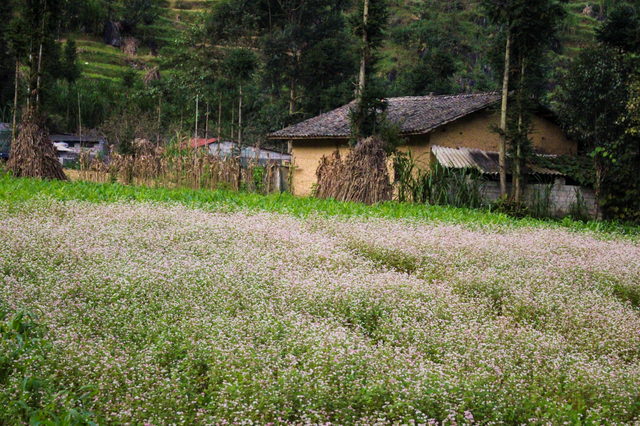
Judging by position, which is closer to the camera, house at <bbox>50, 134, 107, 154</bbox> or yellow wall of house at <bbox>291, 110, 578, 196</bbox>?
yellow wall of house at <bbox>291, 110, 578, 196</bbox>

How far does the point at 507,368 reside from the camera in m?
3.98

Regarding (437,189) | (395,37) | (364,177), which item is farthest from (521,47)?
(395,37)

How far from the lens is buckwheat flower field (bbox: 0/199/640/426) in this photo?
11.0ft

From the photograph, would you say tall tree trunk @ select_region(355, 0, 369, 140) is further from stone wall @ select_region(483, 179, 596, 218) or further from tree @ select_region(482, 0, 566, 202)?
stone wall @ select_region(483, 179, 596, 218)

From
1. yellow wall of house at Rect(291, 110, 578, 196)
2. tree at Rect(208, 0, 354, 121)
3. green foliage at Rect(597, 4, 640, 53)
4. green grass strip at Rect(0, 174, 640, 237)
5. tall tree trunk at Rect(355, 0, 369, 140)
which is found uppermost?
tree at Rect(208, 0, 354, 121)

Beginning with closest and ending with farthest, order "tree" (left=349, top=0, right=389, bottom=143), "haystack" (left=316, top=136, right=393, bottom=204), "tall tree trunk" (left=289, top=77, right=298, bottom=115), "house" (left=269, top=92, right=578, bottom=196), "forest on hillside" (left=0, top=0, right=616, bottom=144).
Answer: "haystack" (left=316, top=136, right=393, bottom=204) < "tree" (left=349, top=0, right=389, bottom=143) < "house" (left=269, top=92, right=578, bottom=196) < "forest on hillside" (left=0, top=0, right=616, bottom=144) < "tall tree trunk" (left=289, top=77, right=298, bottom=115)

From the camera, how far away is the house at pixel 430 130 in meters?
21.5

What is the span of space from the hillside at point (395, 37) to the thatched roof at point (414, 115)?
91.0 feet

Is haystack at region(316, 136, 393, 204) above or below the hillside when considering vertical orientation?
below

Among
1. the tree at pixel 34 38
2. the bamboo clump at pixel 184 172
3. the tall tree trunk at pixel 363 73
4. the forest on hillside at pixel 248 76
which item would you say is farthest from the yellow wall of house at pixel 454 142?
the tree at pixel 34 38

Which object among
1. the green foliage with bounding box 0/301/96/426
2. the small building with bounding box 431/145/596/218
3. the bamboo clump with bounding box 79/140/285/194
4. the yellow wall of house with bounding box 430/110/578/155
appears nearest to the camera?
the green foliage with bounding box 0/301/96/426

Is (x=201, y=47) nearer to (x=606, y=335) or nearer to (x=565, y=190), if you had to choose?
(x=565, y=190)

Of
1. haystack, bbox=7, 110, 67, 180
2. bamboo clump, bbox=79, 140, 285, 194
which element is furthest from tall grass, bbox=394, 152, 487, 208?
haystack, bbox=7, 110, 67, 180

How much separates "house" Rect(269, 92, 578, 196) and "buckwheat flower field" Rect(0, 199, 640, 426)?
12.4 meters
